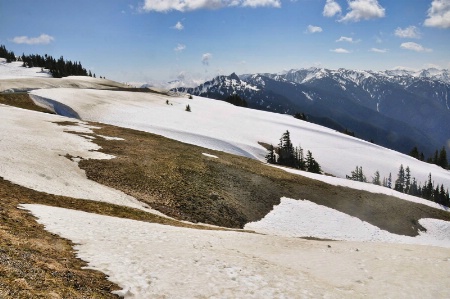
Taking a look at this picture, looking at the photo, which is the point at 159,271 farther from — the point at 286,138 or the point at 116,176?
the point at 286,138

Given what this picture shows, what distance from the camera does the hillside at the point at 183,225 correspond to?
1284 cm

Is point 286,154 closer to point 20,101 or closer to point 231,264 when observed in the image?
point 20,101

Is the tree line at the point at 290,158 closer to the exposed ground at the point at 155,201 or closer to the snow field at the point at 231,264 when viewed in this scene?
the exposed ground at the point at 155,201

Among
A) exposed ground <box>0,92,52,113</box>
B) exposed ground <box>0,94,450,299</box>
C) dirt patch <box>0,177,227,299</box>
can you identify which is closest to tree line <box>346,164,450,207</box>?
exposed ground <box>0,94,450,299</box>

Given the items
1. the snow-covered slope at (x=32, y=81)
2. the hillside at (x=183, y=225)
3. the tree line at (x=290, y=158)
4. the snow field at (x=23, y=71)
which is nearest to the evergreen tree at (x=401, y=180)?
the tree line at (x=290, y=158)

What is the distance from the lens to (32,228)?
16.0m

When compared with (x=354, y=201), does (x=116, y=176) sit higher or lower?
higher

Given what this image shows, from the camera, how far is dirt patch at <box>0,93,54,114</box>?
68.0 m

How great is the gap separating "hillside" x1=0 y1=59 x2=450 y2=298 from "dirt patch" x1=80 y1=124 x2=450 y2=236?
22 centimetres

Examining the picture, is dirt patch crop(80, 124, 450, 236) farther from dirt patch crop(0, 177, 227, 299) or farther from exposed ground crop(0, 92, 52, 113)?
exposed ground crop(0, 92, 52, 113)

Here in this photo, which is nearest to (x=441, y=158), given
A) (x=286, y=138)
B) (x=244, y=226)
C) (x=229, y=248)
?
(x=286, y=138)

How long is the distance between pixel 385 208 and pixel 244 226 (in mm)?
32645

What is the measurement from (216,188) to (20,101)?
58155 millimetres

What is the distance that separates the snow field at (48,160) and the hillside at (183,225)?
187mm
